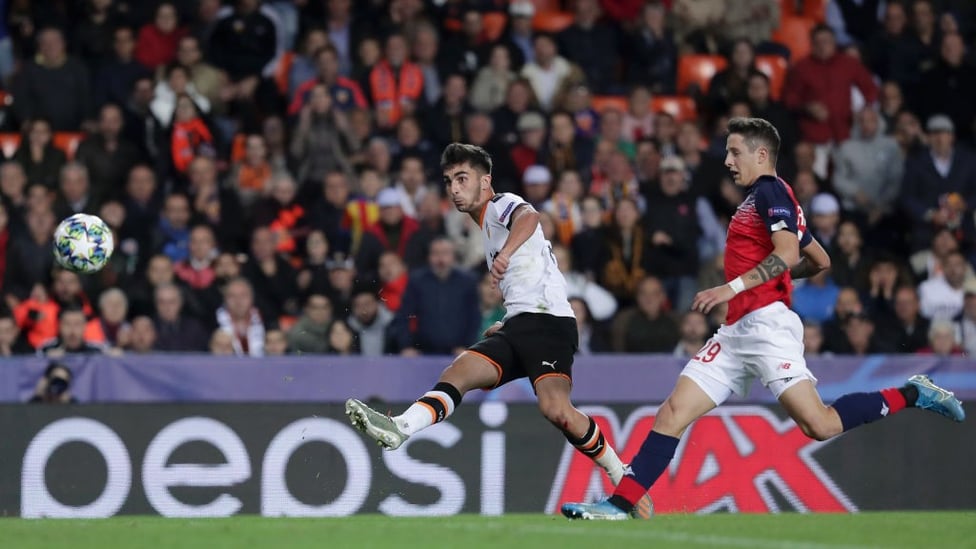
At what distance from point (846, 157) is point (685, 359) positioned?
16.1 ft

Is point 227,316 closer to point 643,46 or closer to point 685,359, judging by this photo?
point 685,359

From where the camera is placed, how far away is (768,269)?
8.96 metres

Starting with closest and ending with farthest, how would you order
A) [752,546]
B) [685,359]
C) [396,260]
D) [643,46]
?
[752,546] → [685,359] → [396,260] → [643,46]

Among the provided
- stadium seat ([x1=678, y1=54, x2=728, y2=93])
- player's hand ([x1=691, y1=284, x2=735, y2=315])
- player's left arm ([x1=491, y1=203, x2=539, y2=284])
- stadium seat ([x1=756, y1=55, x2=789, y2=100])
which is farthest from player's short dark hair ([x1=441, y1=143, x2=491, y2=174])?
stadium seat ([x1=756, y1=55, x2=789, y2=100])

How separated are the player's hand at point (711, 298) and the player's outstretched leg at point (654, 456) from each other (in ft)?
2.50

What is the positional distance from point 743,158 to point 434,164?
8163 mm

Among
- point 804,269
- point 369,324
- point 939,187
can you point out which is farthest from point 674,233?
point 804,269

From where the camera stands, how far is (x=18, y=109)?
675 inches

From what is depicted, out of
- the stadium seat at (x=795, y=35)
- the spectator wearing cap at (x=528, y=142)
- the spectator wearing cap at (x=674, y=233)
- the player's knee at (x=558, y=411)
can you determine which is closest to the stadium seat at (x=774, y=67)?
the stadium seat at (x=795, y=35)

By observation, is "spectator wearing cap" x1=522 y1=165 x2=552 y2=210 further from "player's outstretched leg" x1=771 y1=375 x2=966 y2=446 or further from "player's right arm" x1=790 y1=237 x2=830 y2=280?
"player's outstretched leg" x1=771 y1=375 x2=966 y2=446

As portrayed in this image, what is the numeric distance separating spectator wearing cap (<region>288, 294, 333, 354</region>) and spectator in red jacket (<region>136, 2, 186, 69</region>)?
4539 mm

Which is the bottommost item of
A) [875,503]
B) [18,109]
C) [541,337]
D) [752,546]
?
[875,503]

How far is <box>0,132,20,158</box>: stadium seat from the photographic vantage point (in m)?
16.8

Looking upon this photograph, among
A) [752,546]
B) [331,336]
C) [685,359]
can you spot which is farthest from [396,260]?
[752,546]
